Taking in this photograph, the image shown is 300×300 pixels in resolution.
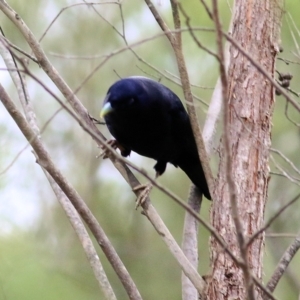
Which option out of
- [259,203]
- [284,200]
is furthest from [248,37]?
[284,200]

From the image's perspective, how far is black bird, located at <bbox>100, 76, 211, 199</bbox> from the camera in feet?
9.11

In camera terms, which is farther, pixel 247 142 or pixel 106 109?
pixel 106 109

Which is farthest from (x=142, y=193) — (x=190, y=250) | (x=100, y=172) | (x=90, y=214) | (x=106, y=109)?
(x=100, y=172)

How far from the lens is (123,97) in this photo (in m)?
2.74

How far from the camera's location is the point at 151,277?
19.1 feet

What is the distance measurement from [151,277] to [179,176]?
3.86ft

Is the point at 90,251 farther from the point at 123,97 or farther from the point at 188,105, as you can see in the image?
the point at 123,97

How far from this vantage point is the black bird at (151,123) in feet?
9.11

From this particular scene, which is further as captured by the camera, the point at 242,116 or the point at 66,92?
the point at 242,116

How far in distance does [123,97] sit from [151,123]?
11.2 inches

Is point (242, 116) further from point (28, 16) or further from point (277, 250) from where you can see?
point (28, 16)

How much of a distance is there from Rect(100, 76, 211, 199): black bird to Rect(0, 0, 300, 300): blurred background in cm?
193

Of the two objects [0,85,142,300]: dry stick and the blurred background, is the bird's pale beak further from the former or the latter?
the blurred background

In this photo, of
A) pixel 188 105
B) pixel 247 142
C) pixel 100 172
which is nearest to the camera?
pixel 188 105
